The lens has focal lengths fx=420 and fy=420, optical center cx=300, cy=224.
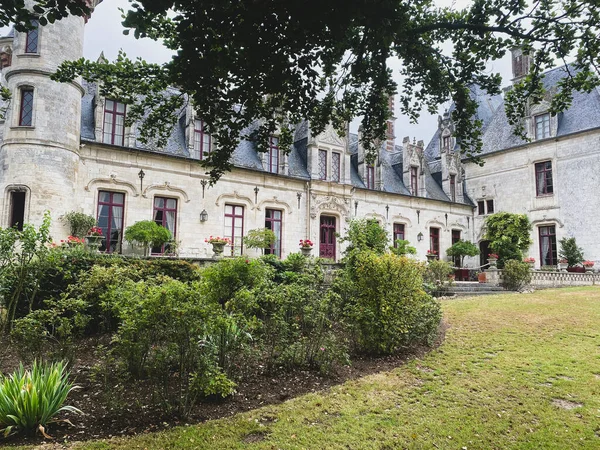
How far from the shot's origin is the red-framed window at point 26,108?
12312 mm

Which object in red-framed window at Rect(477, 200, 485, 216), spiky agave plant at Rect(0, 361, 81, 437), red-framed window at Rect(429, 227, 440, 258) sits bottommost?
spiky agave plant at Rect(0, 361, 81, 437)

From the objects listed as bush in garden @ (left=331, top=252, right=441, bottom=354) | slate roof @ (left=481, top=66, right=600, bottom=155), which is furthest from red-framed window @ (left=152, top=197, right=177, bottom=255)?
slate roof @ (left=481, top=66, right=600, bottom=155)

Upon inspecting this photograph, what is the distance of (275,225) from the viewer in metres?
17.5

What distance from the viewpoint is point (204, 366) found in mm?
4152

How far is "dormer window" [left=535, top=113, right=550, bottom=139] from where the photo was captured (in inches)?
810

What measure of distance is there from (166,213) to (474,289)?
436 inches

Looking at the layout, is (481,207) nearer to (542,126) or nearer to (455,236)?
(455,236)

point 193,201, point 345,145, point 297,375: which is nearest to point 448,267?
point 345,145

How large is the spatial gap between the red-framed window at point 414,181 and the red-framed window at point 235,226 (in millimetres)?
9944

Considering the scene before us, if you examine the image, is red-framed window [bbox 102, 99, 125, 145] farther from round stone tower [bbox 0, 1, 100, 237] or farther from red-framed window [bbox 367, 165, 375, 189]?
red-framed window [bbox 367, 165, 375, 189]

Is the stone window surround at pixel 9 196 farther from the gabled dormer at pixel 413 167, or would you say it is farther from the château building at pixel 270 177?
the gabled dormer at pixel 413 167

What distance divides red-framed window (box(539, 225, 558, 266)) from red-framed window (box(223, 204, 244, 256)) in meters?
15.0

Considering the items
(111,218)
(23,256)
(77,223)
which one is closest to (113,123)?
(111,218)

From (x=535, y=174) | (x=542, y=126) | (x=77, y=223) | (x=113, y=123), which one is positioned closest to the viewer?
(x=77, y=223)
